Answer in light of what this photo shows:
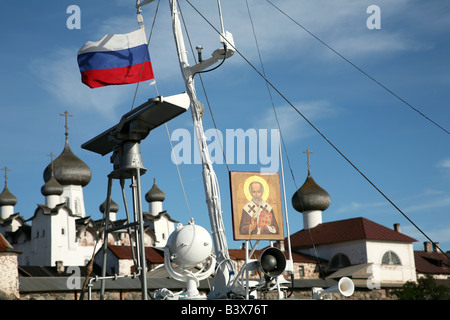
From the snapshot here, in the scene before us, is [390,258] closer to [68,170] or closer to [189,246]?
[68,170]

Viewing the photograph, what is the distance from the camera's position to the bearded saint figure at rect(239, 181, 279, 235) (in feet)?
51.1

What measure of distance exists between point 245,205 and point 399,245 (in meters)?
38.3

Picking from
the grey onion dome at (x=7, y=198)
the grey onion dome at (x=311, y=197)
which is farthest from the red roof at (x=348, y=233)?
the grey onion dome at (x=7, y=198)

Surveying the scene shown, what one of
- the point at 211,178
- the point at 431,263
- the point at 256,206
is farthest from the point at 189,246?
the point at 431,263

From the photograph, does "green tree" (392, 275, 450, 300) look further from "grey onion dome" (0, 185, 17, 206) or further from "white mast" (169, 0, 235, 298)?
"grey onion dome" (0, 185, 17, 206)

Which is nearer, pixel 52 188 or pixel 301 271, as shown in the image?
pixel 301 271

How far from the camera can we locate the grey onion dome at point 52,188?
5459 cm

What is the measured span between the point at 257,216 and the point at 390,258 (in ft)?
123

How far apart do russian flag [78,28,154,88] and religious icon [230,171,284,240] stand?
3661 mm

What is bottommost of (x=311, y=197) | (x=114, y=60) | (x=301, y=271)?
(x=301, y=271)

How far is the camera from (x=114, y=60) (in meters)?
15.5

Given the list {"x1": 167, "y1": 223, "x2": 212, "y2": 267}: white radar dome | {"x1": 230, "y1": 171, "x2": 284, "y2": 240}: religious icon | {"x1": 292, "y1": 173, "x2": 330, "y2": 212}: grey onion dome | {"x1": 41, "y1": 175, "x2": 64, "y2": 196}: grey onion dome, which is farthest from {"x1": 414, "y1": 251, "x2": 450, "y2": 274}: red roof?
{"x1": 167, "y1": 223, "x2": 212, "y2": 267}: white radar dome
